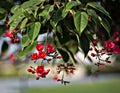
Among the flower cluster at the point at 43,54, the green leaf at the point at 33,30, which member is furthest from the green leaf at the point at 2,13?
the green leaf at the point at 33,30

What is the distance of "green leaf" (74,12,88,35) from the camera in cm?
180

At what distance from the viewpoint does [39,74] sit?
2133 millimetres

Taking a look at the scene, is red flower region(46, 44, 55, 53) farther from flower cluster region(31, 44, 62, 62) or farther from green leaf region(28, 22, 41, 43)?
green leaf region(28, 22, 41, 43)

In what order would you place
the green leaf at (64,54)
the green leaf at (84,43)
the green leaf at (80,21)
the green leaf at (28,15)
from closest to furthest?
the green leaf at (80,21), the green leaf at (28,15), the green leaf at (84,43), the green leaf at (64,54)

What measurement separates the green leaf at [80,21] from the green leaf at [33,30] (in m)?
0.18

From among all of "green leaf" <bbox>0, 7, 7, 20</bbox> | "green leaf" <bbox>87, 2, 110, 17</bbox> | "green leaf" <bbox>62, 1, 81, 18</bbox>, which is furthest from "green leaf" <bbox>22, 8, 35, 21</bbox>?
"green leaf" <bbox>0, 7, 7, 20</bbox>

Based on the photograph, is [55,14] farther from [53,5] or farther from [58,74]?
[58,74]

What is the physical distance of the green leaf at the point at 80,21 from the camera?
1.80 metres

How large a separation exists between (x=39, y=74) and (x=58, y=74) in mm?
280

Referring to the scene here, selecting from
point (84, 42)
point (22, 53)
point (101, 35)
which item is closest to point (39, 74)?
point (22, 53)

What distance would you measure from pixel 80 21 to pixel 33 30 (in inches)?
8.5

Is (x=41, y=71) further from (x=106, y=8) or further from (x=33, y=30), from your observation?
(x=106, y=8)

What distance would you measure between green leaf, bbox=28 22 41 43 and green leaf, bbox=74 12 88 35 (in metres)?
0.18

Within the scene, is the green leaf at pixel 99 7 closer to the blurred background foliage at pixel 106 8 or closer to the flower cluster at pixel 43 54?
the flower cluster at pixel 43 54
